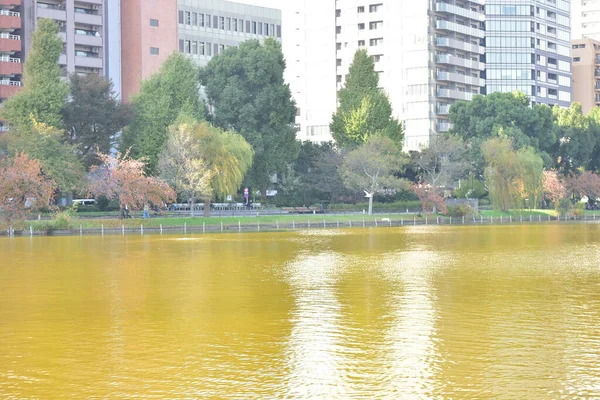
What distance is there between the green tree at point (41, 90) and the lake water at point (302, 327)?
47.7 m

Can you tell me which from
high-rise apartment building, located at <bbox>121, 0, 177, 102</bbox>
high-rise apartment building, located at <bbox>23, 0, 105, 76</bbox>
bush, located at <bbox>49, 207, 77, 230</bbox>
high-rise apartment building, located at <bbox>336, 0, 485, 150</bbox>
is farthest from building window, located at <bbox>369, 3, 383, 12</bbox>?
bush, located at <bbox>49, 207, 77, 230</bbox>

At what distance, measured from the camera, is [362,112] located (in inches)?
4803

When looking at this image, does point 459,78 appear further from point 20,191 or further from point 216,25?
point 20,191

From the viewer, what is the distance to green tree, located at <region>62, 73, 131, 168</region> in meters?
98.4

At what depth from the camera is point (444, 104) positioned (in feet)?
581

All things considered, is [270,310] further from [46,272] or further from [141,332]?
[46,272]

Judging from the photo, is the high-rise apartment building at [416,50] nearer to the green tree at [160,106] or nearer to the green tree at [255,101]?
the green tree at [255,101]

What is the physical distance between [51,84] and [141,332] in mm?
76363

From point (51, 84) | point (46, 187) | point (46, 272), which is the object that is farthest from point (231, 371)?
point (51, 84)

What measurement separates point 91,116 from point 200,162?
16.5 metres

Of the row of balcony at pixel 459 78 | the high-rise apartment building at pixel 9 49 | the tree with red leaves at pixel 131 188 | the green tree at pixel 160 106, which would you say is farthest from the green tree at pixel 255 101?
the row of balcony at pixel 459 78

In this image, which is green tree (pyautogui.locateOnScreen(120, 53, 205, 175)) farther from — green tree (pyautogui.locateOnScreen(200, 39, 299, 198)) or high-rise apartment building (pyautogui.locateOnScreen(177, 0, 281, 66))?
high-rise apartment building (pyautogui.locateOnScreen(177, 0, 281, 66))

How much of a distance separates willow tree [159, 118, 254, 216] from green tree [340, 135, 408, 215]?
19.3 meters

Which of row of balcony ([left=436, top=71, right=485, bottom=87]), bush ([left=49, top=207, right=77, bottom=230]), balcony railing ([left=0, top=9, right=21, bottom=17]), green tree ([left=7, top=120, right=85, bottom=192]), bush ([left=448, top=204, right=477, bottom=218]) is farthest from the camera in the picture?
row of balcony ([left=436, top=71, right=485, bottom=87])
